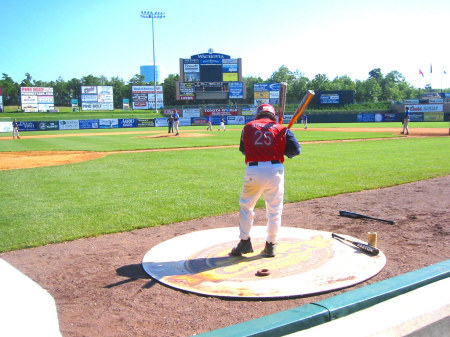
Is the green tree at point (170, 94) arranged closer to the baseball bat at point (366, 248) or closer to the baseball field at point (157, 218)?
the baseball field at point (157, 218)

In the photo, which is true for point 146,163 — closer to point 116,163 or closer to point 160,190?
point 116,163

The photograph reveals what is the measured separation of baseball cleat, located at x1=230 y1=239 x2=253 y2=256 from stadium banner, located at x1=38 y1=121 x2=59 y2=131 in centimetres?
4629

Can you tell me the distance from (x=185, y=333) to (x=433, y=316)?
1.84m

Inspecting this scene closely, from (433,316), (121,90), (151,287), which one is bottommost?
(151,287)

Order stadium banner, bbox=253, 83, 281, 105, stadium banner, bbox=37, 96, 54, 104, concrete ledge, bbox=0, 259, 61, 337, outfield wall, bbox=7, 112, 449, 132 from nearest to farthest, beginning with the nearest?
concrete ledge, bbox=0, 259, 61, 337, outfield wall, bbox=7, 112, 449, 132, stadium banner, bbox=253, 83, 281, 105, stadium banner, bbox=37, 96, 54, 104

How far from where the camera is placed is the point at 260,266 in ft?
15.3

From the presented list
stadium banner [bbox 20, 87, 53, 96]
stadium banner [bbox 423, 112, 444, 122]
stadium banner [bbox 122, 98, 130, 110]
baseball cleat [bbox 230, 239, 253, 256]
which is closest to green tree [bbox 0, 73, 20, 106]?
stadium banner [bbox 20, 87, 53, 96]

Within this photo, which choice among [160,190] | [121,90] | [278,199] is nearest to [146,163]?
[160,190]

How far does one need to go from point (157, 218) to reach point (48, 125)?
4410 centimetres

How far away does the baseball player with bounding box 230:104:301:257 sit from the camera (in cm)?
472

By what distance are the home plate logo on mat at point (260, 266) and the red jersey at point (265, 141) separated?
1264 mm

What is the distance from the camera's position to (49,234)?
20.4 ft

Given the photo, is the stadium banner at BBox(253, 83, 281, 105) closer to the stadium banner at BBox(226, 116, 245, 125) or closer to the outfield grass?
the stadium banner at BBox(226, 116, 245, 125)

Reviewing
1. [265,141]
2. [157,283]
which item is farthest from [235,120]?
[157,283]
